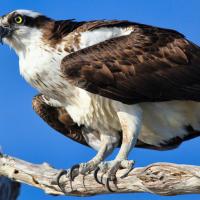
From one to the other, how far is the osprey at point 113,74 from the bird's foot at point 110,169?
19mm

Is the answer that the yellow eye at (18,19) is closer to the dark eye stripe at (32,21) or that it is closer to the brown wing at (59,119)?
the dark eye stripe at (32,21)

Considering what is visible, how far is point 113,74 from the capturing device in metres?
11.1

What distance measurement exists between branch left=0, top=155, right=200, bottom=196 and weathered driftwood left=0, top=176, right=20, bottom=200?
76mm

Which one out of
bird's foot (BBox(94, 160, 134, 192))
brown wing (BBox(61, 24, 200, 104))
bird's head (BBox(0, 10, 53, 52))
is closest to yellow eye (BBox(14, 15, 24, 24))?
bird's head (BBox(0, 10, 53, 52))

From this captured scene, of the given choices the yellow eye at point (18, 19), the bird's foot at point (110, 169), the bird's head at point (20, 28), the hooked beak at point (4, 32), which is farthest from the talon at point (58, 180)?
the yellow eye at point (18, 19)

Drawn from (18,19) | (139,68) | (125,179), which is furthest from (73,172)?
(18,19)

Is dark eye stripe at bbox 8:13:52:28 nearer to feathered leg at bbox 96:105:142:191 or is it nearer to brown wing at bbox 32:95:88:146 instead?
brown wing at bbox 32:95:88:146

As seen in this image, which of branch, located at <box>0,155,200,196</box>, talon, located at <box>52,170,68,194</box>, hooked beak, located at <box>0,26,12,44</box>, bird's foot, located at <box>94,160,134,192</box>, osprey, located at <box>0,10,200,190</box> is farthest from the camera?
hooked beak, located at <box>0,26,12,44</box>

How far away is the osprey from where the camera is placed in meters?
11.1

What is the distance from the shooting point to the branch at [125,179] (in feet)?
30.2

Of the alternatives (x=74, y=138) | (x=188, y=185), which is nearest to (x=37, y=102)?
(x=74, y=138)

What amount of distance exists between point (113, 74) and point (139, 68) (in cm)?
39

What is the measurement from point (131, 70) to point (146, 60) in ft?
0.80

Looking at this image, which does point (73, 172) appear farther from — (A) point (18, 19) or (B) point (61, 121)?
(A) point (18, 19)
